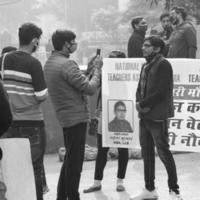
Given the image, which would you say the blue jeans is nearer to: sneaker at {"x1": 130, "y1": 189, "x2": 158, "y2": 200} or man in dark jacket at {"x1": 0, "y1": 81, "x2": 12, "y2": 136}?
sneaker at {"x1": 130, "y1": 189, "x2": 158, "y2": 200}

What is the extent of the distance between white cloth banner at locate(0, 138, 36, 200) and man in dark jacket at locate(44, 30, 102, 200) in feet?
5.81

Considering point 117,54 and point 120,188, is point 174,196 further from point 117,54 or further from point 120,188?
point 117,54

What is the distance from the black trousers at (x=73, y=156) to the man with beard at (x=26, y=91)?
436 mm

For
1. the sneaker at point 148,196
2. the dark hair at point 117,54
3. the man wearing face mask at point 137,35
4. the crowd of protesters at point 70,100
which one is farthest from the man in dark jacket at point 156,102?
the man wearing face mask at point 137,35

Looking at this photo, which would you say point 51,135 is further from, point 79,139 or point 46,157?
point 79,139

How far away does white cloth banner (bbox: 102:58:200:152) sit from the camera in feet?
27.3

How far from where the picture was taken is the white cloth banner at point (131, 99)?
27.3 feet

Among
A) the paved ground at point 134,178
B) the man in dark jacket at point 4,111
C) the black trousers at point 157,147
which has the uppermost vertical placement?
the man in dark jacket at point 4,111

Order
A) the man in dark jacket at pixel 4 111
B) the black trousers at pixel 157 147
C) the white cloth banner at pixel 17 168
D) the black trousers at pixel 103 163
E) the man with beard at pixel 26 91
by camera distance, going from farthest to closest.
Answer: the black trousers at pixel 103 163 → the black trousers at pixel 157 147 → the man with beard at pixel 26 91 → the white cloth banner at pixel 17 168 → the man in dark jacket at pixel 4 111

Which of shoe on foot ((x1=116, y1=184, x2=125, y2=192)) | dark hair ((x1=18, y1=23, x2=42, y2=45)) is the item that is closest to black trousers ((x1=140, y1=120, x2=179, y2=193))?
shoe on foot ((x1=116, y1=184, x2=125, y2=192))

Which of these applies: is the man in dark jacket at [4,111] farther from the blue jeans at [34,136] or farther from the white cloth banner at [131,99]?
the white cloth banner at [131,99]

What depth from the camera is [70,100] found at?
662 cm

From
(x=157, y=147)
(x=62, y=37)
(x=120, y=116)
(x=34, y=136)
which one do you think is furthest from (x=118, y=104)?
(x=34, y=136)

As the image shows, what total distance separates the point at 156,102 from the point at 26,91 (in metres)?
1.41
